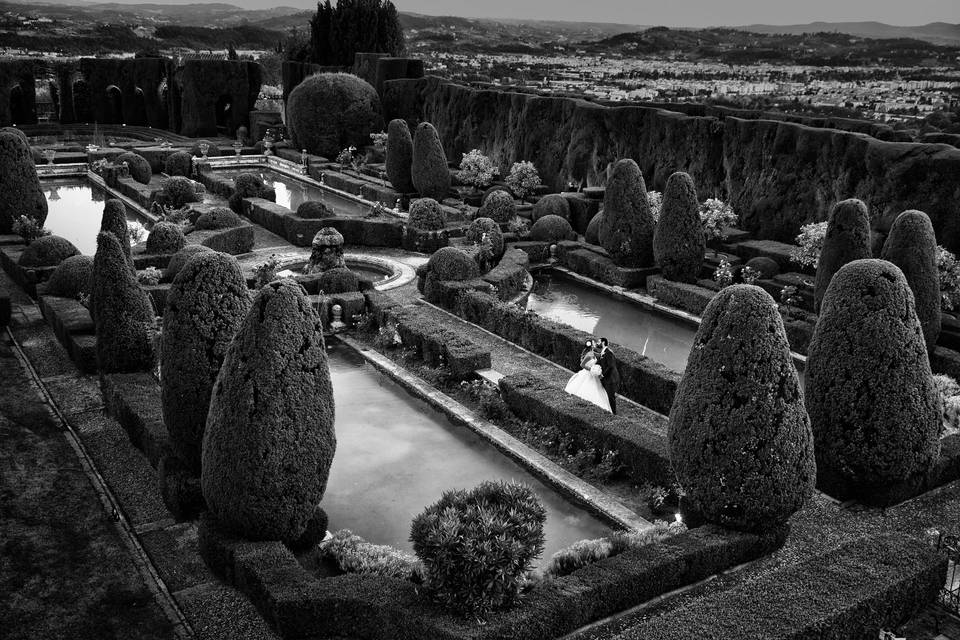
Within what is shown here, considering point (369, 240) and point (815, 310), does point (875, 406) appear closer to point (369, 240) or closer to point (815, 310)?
point (815, 310)

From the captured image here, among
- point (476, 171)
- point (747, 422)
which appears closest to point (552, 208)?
point (476, 171)

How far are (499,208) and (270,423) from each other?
749 inches

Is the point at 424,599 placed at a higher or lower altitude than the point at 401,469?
higher

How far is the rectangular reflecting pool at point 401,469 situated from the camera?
11.2 metres

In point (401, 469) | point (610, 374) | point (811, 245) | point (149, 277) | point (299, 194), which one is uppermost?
point (811, 245)

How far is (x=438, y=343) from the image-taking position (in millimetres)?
16406

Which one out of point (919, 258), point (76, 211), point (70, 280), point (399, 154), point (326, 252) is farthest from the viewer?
point (399, 154)

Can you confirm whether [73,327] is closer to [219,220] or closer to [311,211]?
[219,220]

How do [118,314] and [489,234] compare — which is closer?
Result: [118,314]

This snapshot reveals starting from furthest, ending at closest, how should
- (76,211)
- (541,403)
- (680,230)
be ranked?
(76,211), (680,230), (541,403)

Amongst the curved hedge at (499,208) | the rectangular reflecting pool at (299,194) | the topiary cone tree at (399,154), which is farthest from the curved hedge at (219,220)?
the topiary cone tree at (399,154)

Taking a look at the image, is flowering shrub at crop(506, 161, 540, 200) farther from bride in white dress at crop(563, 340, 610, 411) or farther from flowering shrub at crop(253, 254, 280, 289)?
bride in white dress at crop(563, 340, 610, 411)

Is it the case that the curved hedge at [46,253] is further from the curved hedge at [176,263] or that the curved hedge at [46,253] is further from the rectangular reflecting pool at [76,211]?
the rectangular reflecting pool at [76,211]

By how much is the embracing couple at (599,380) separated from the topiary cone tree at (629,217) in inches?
346
